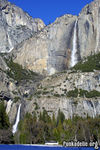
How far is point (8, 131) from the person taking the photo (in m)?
96.2

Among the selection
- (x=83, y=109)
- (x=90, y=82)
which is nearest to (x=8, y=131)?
(x=83, y=109)

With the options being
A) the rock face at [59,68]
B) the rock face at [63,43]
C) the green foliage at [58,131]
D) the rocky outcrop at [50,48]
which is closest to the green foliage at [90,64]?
the rock face at [59,68]

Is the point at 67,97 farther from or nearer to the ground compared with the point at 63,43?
nearer to the ground

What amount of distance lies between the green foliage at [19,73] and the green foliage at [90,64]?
2961 cm

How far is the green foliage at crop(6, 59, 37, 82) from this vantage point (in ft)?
577

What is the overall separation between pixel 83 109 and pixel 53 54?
5889 centimetres

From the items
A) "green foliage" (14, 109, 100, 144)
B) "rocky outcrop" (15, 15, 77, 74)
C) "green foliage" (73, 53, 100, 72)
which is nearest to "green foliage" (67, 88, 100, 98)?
"green foliage" (73, 53, 100, 72)

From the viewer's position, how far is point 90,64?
513 ft

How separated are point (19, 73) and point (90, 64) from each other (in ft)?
137

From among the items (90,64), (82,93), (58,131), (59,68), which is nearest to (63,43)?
(59,68)

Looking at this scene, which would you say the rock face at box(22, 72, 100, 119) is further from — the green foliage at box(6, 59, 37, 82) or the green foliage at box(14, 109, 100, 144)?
the green foliage at box(14, 109, 100, 144)

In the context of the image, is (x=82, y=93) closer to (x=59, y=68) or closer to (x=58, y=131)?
(x=58, y=131)

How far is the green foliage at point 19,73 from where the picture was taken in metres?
176

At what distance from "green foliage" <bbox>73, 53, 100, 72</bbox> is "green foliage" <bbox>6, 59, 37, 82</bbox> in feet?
97.1
